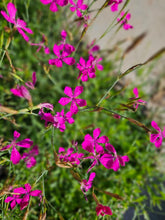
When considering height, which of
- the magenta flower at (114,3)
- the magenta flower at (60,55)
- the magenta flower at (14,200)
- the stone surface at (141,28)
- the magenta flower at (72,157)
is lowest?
the magenta flower at (14,200)

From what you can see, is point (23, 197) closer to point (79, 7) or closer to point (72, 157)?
point (72, 157)

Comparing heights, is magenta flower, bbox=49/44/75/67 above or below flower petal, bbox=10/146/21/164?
above

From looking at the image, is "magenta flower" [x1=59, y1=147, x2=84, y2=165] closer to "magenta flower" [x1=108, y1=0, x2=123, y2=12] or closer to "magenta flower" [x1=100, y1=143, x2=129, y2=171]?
"magenta flower" [x1=100, y1=143, x2=129, y2=171]

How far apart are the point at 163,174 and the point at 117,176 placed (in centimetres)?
38

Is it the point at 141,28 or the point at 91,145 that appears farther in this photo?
the point at 141,28

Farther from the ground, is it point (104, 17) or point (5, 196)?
point (104, 17)

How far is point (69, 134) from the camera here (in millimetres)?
1479

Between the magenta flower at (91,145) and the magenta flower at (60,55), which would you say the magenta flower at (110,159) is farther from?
the magenta flower at (60,55)

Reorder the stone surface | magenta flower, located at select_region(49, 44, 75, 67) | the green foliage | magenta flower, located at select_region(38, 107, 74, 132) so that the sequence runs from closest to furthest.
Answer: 1. magenta flower, located at select_region(38, 107, 74, 132)
2. magenta flower, located at select_region(49, 44, 75, 67)
3. the green foliage
4. the stone surface

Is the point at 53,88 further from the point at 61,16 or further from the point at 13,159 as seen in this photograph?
the point at 13,159

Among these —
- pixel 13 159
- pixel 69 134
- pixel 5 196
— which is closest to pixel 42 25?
pixel 69 134

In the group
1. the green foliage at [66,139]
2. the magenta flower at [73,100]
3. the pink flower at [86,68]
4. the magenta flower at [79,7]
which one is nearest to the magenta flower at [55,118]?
the magenta flower at [73,100]

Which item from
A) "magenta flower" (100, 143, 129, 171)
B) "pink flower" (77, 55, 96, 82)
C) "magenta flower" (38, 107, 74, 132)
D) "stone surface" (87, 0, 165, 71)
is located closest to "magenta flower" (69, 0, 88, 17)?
"pink flower" (77, 55, 96, 82)

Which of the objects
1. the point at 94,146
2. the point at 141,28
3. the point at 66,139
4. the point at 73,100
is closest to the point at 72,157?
the point at 94,146
